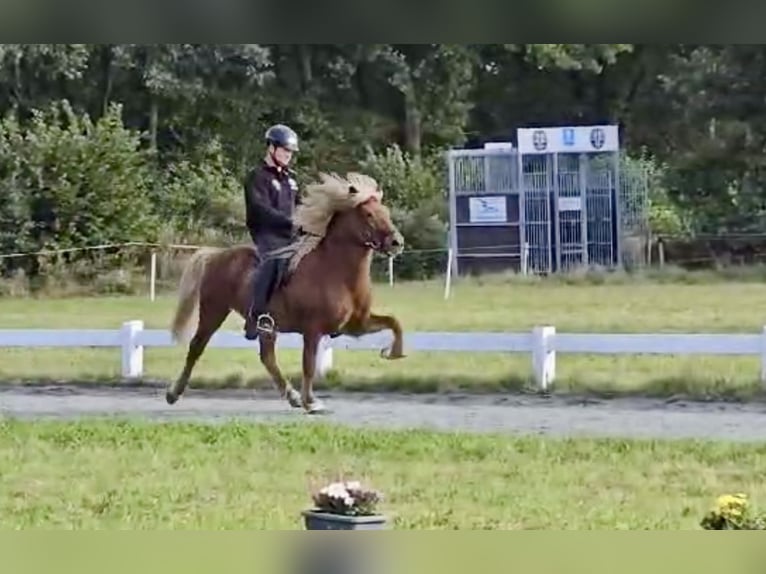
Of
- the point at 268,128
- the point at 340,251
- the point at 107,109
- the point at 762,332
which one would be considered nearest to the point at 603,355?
the point at 762,332

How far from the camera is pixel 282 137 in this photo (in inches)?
212

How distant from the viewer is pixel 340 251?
5359 millimetres

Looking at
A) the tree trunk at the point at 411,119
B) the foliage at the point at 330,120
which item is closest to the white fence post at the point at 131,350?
the foliage at the point at 330,120

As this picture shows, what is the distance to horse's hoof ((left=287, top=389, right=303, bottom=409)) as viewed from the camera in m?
5.45

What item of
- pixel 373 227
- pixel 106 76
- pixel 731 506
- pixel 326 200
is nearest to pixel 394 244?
pixel 373 227

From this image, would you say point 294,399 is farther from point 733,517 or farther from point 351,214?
point 733,517

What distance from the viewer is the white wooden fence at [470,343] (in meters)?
5.31

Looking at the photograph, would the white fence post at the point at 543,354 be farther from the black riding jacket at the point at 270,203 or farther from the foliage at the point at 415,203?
the black riding jacket at the point at 270,203

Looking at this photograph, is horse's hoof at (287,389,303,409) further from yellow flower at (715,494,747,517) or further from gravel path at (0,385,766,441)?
yellow flower at (715,494,747,517)

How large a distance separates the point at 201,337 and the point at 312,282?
379mm

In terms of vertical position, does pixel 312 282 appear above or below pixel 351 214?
below

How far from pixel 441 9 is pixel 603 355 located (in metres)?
1.10

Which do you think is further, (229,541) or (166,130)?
(166,130)

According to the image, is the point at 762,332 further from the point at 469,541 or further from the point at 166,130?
the point at 166,130
